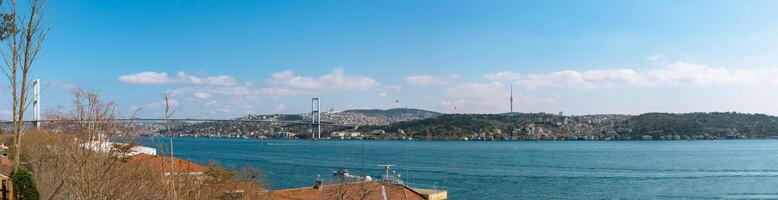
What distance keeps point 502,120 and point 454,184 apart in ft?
415

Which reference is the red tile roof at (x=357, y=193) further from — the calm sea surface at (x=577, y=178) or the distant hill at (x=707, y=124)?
the distant hill at (x=707, y=124)

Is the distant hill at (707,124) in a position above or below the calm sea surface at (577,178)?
above

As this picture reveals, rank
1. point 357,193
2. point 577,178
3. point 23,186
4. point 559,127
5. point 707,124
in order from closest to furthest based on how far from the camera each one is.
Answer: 1. point 23,186
2. point 357,193
3. point 577,178
4. point 707,124
5. point 559,127

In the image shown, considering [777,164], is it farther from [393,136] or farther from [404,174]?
[393,136]

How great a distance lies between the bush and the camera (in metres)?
11.2

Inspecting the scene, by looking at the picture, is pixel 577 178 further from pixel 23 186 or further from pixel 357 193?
pixel 23 186

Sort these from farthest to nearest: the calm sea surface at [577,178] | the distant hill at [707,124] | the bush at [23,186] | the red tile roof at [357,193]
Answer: the distant hill at [707,124] → the calm sea surface at [577,178] → the red tile roof at [357,193] → the bush at [23,186]

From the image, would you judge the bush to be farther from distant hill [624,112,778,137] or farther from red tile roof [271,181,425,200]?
distant hill [624,112,778,137]

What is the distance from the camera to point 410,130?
518 ft

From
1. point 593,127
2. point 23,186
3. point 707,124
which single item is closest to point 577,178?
point 23,186

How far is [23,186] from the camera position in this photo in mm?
11453

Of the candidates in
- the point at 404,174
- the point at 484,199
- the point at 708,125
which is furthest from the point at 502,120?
the point at 484,199

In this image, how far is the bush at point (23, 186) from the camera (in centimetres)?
1125

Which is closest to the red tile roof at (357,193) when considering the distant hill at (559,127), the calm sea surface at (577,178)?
the calm sea surface at (577,178)
